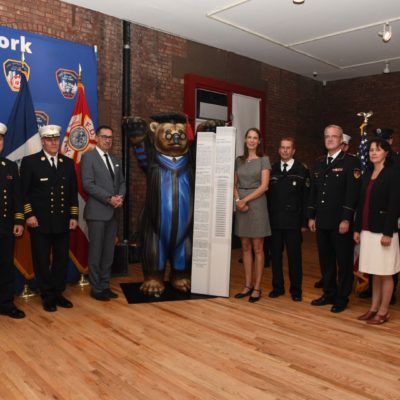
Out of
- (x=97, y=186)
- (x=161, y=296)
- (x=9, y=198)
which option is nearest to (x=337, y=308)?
(x=161, y=296)

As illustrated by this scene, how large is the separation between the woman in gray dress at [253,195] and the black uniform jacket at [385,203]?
0.93 meters

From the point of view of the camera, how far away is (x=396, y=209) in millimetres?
3217

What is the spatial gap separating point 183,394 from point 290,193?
2163mm

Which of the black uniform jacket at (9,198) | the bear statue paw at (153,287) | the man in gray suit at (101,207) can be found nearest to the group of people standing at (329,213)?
the bear statue paw at (153,287)

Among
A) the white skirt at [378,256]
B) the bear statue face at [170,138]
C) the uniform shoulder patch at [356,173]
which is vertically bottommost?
the white skirt at [378,256]

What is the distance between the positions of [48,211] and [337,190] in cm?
243

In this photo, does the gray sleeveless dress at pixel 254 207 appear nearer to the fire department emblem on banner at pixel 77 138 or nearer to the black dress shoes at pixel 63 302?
the black dress shoes at pixel 63 302

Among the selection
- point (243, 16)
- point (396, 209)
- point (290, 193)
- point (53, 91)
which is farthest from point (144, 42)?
point (396, 209)

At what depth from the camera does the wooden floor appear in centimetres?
235

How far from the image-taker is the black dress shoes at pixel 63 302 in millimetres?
3773

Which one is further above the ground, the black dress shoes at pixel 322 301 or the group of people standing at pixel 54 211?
the group of people standing at pixel 54 211

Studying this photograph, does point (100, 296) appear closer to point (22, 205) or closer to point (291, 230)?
point (22, 205)

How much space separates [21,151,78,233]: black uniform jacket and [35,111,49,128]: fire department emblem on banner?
939 millimetres

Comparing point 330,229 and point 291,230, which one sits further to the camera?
point 291,230
